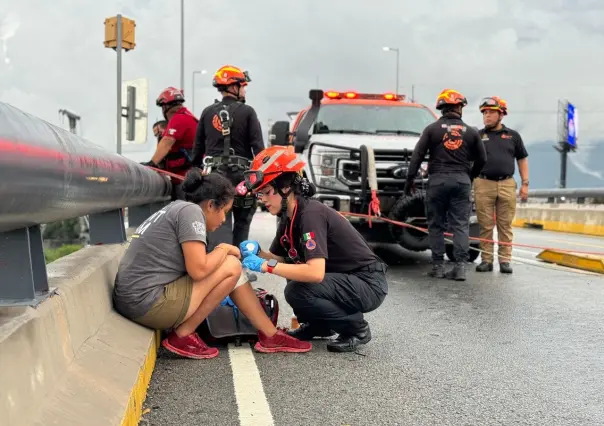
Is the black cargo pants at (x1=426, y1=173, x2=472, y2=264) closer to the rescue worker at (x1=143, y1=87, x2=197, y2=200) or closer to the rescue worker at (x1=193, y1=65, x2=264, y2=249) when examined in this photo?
the rescue worker at (x1=193, y1=65, x2=264, y2=249)

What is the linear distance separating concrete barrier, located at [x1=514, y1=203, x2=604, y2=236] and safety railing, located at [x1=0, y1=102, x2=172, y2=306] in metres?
16.7

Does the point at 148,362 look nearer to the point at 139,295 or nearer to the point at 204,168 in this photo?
the point at 139,295

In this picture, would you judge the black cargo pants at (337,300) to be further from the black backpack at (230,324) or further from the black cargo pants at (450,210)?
the black cargo pants at (450,210)

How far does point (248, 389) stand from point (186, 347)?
0.77 metres

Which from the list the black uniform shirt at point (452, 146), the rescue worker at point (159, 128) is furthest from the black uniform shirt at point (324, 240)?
the rescue worker at point (159, 128)

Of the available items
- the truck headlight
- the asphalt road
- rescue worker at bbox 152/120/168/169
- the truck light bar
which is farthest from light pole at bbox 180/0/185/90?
the asphalt road

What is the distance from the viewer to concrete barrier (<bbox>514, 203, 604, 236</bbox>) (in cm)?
1819

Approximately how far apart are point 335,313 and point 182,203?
4.13 ft

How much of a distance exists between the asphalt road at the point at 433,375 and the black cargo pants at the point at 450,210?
1.69 metres

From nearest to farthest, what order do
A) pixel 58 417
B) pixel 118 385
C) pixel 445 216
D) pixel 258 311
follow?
1. pixel 58 417
2. pixel 118 385
3. pixel 258 311
4. pixel 445 216

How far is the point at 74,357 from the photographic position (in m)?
2.88

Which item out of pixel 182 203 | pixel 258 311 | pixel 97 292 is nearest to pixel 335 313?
pixel 258 311

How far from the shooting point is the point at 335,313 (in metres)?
4.70

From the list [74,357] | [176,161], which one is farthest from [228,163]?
[74,357]
